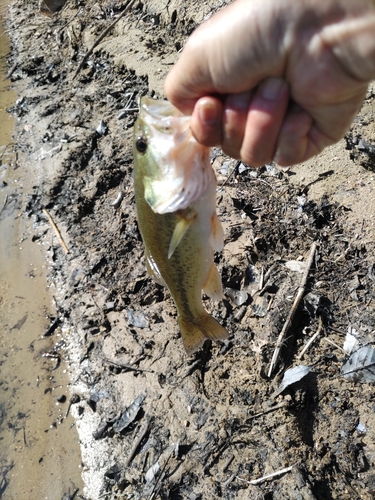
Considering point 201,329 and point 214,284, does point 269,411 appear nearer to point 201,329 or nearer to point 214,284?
point 201,329

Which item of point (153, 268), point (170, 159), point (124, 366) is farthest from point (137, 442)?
point (170, 159)

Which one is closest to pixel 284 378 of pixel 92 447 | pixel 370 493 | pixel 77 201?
pixel 370 493

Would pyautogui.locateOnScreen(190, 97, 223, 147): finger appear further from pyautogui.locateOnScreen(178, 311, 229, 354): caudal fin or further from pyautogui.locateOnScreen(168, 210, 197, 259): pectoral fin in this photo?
pyautogui.locateOnScreen(178, 311, 229, 354): caudal fin

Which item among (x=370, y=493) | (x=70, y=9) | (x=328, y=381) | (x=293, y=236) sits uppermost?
(x=70, y=9)

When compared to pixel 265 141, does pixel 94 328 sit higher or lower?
lower

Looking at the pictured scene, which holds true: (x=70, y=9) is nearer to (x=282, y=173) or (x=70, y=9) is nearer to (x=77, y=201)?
(x=77, y=201)

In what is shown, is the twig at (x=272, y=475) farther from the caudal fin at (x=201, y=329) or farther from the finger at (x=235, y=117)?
the finger at (x=235, y=117)

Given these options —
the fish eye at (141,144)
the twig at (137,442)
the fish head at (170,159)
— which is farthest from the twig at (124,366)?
the fish eye at (141,144)

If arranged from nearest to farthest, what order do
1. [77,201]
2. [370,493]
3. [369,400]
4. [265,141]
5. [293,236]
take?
[265,141] → [370,493] → [369,400] → [293,236] → [77,201]
